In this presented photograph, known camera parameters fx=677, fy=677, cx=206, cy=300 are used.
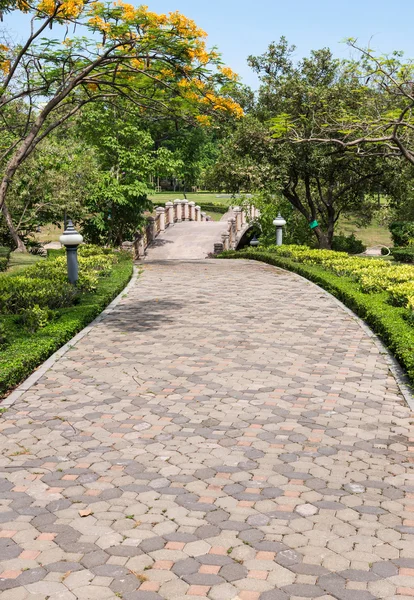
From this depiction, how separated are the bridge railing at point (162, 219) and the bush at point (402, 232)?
1392 centimetres

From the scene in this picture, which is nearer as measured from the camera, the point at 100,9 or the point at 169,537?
the point at 169,537

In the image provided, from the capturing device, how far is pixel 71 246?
1504 centimetres

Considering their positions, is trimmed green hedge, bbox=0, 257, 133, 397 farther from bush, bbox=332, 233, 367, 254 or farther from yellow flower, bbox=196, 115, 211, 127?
bush, bbox=332, 233, 367, 254

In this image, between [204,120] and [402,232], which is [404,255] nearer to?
[402,232]

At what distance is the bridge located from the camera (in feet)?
125

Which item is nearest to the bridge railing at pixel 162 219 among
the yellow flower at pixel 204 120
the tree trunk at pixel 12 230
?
the tree trunk at pixel 12 230

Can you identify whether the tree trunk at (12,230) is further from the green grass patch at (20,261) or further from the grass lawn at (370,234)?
the grass lawn at (370,234)

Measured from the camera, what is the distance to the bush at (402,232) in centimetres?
3641

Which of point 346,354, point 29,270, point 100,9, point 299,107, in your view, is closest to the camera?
point 346,354

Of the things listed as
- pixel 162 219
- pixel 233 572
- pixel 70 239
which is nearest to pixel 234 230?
pixel 162 219

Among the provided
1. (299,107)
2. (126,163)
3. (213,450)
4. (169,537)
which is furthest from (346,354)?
(126,163)

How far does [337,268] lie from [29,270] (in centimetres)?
843

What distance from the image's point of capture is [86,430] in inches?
287

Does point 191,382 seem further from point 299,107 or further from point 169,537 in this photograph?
point 299,107
